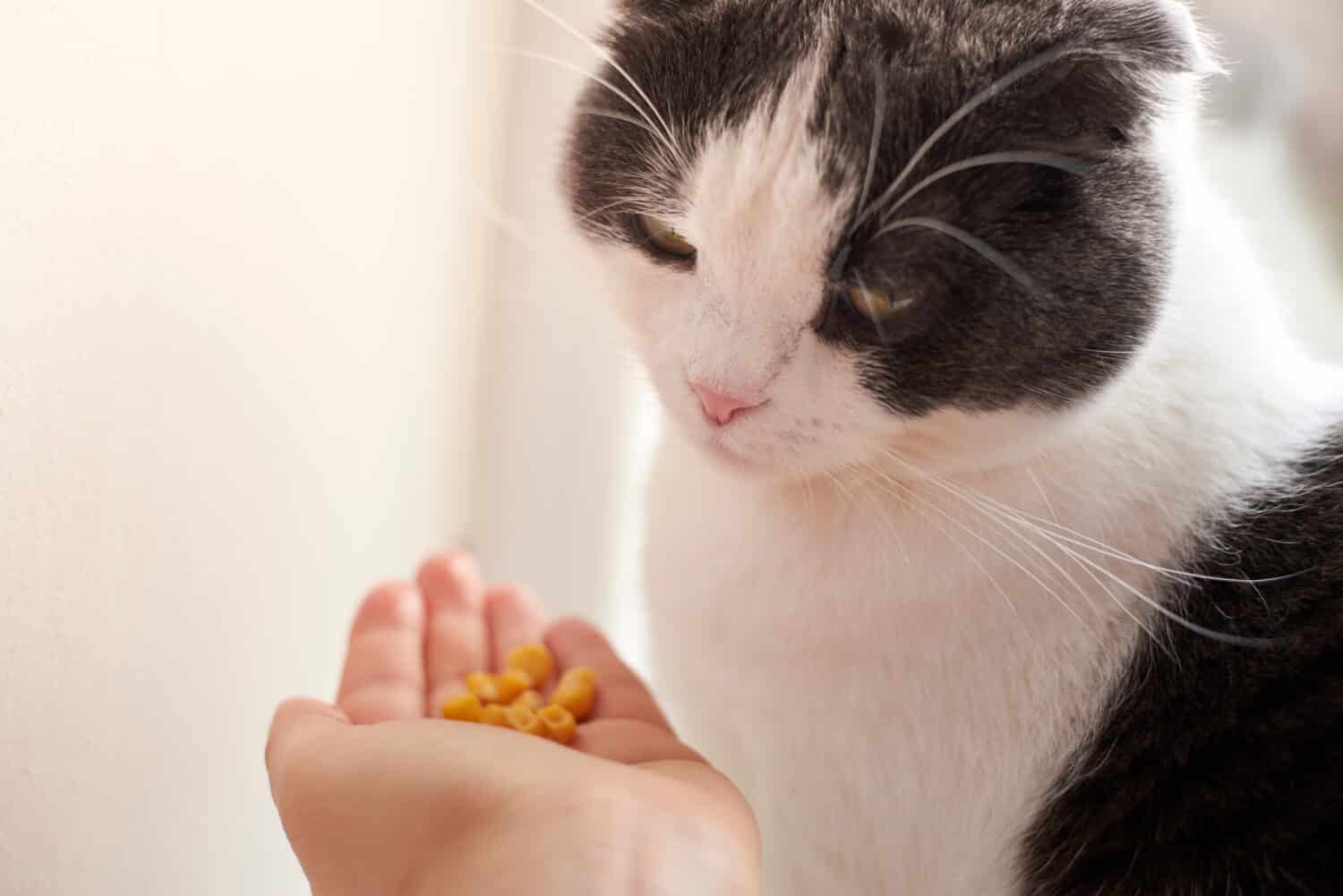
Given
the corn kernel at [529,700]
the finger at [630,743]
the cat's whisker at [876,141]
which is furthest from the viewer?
the corn kernel at [529,700]

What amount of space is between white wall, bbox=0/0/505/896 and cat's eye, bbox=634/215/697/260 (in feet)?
1.14

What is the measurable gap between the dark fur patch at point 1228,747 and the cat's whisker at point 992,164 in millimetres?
319

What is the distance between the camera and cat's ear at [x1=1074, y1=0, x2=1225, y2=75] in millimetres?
771

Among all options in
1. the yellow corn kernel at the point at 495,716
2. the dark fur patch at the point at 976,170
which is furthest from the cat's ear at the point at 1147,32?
the yellow corn kernel at the point at 495,716

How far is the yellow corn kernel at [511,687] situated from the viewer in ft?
3.54

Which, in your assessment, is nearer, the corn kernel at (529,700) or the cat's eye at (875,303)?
the cat's eye at (875,303)

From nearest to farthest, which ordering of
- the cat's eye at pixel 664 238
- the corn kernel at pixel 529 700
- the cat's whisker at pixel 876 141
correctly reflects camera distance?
the cat's whisker at pixel 876 141 < the cat's eye at pixel 664 238 < the corn kernel at pixel 529 700

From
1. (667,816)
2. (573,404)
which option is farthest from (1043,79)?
(573,404)

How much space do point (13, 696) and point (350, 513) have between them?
0.56 meters

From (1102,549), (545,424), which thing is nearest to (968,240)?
(1102,549)

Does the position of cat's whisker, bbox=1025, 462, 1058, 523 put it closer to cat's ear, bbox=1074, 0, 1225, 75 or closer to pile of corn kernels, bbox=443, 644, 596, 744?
cat's ear, bbox=1074, 0, 1225, 75

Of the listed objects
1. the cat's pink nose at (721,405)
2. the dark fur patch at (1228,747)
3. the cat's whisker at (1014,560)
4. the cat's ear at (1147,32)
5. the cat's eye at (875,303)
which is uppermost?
the cat's ear at (1147,32)

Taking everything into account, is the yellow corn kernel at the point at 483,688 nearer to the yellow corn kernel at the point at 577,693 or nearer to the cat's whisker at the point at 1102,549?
the yellow corn kernel at the point at 577,693

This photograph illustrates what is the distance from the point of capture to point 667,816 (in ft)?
2.60
